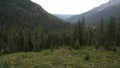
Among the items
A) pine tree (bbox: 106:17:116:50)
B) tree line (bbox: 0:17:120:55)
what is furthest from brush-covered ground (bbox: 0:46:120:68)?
tree line (bbox: 0:17:120:55)

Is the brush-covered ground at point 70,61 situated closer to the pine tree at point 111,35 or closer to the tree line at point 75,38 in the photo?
the pine tree at point 111,35

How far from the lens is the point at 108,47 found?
5738 cm

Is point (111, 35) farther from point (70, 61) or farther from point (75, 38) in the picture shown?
point (75, 38)

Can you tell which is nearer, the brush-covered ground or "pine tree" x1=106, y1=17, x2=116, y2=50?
the brush-covered ground

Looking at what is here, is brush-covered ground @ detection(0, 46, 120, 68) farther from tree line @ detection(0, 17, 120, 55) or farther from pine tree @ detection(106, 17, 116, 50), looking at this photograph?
tree line @ detection(0, 17, 120, 55)

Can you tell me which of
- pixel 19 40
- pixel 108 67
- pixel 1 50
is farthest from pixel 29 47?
pixel 108 67

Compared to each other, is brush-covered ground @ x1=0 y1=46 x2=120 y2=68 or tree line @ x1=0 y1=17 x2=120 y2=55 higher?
tree line @ x1=0 y1=17 x2=120 y2=55

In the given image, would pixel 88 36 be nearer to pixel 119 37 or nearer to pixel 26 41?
pixel 119 37

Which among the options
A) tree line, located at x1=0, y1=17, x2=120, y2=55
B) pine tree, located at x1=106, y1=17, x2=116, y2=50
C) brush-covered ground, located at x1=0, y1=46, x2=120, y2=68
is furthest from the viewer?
tree line, located at x1=0, y1=17, x2=120, y2=55

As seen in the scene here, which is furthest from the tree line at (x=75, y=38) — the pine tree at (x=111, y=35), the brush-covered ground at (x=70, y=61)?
the brush-covered ground at (x=70, y=61)

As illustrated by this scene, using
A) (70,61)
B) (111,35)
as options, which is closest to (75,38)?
(111,35)

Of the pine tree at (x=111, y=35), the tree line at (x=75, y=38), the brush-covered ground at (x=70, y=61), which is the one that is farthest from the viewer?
the tree line at (x=75, y=38)

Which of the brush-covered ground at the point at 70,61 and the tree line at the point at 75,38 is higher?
the tree line at the point at 75,38

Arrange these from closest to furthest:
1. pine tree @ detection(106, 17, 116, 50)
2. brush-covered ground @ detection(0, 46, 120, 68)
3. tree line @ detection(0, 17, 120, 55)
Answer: brush-covered ground @ detection(0, 46, 120, 68) < pine tree @ detection(106, 17, 116, 50) < tree line @ detection(0, 17, 120, 55)
